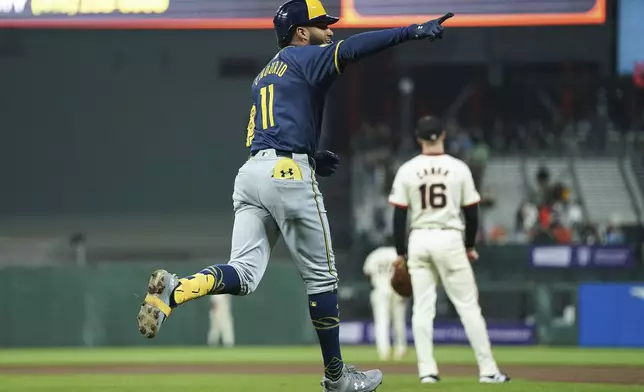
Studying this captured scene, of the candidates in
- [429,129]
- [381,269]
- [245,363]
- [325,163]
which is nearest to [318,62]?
[325,163]

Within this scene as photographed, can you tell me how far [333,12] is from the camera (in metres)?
14.7

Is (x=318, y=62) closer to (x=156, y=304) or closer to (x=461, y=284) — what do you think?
(x=156, y=304)

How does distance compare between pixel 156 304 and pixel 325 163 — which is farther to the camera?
pixel 325 163

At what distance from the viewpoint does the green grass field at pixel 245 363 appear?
717 centimetres

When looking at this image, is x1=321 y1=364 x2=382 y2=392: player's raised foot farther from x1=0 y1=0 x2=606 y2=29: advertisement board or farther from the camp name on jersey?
x1=0 y1=0 x2=606 y2=29: advertisement board

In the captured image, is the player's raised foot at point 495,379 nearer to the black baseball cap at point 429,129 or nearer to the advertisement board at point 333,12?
the black baseball cap at point 429,129

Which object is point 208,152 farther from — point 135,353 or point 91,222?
point 135,353

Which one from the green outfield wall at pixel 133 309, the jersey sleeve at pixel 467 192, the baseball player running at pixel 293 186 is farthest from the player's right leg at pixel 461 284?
the green outfield wall at pixel 133 309

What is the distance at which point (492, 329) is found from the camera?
53.2 feet

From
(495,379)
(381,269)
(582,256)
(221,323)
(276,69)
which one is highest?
(276,69)

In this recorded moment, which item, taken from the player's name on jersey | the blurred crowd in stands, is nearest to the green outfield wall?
the blurred crowd in stands

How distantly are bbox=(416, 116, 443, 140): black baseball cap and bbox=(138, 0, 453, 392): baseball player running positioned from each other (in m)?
2.35

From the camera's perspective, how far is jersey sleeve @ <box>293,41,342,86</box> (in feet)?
18.0

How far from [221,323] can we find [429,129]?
27.3 ft
